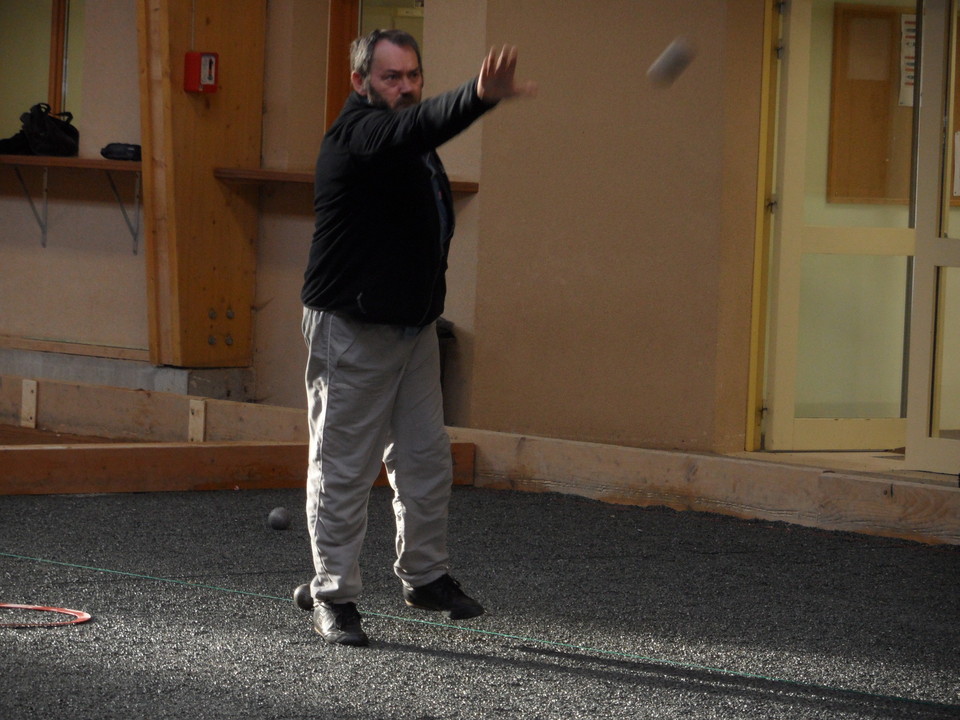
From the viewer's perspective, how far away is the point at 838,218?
253 inches

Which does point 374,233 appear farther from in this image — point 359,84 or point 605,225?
point 605,225

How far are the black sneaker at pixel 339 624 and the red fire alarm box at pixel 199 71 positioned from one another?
13.7 feet

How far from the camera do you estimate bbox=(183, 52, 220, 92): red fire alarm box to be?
21.9ft

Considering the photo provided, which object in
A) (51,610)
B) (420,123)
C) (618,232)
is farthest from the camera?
(618,232)

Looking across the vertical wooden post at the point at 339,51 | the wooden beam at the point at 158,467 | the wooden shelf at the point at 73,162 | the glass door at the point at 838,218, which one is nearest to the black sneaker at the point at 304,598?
the wooden beam at the point at 158,467

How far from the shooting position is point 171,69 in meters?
6.59

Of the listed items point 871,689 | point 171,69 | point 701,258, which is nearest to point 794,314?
point 701,258

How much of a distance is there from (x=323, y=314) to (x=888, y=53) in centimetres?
415

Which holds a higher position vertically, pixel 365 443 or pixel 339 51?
pixel 339 51

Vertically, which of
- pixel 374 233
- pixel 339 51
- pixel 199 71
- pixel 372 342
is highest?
pixel 339 51

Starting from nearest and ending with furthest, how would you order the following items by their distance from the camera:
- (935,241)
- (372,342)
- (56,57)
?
(372,342)
(935,241)
(56,57)

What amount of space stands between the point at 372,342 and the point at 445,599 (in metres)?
0.64

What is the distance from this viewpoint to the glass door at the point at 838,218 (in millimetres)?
6324

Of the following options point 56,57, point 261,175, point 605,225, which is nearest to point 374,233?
point 605,225
